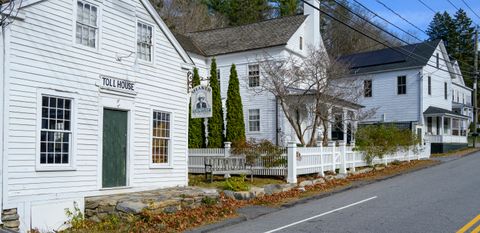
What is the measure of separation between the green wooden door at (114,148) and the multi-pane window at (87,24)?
1947 mm

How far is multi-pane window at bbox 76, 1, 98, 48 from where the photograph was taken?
1235 centimetres

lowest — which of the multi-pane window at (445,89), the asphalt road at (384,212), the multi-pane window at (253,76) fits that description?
the asphalt road at (384,212)

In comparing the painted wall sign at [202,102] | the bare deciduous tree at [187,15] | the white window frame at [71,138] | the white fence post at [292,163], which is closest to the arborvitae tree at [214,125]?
the white fence post at [292,163]

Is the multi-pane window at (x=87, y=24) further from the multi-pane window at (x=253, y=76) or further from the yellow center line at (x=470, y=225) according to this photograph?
the multi-pane window at (x=253, y=76)

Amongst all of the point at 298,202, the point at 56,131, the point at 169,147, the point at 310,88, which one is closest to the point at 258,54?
the point at 310,88

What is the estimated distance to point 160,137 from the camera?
15062mm

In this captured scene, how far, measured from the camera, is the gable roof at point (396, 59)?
39500 millimetres

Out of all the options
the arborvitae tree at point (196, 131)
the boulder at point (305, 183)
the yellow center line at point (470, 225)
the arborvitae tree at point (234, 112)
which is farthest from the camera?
the arborvitae tree at point (234, 112)

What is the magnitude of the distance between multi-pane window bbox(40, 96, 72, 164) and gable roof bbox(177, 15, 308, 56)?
1738 cm

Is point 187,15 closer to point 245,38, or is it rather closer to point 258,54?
point 245,38

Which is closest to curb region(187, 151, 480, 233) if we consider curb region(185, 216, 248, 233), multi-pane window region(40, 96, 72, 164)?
curb region(185, 216, 248, 233)

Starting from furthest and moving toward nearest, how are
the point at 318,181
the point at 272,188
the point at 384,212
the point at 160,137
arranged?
→ the point at 318,181 → the point at 272,188 → the point at 160,137 → the point at 384,212

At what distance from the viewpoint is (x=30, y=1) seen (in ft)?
35.6

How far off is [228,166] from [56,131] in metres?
8.68
